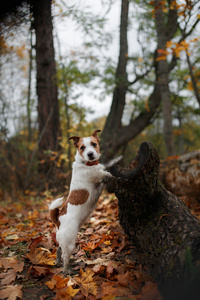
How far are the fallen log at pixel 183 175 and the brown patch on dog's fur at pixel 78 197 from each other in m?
2.47

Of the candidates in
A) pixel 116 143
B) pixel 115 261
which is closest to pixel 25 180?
pixel 116 143

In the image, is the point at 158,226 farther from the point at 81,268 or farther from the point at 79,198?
the point at 81,268

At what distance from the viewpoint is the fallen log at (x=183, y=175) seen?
14.4ft

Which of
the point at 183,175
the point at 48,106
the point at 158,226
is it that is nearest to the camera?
the point at 158,226

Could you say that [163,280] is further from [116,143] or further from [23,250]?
[116,143]

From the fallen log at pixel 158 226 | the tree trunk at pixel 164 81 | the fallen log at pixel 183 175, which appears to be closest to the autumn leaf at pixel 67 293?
the fallen log at pixel 158 226

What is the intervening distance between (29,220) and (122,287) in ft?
10.4

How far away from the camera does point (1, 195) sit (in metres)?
8.33

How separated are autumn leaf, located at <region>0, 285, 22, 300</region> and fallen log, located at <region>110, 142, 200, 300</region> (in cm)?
132

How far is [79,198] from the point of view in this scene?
114 inches

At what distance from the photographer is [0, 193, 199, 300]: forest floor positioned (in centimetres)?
216

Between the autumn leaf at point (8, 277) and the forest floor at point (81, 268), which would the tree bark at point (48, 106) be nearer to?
the forest floor at point (81, 268)

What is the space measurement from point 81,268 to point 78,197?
877 millimetres

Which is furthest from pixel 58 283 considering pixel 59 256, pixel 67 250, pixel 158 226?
pixel 158 226
